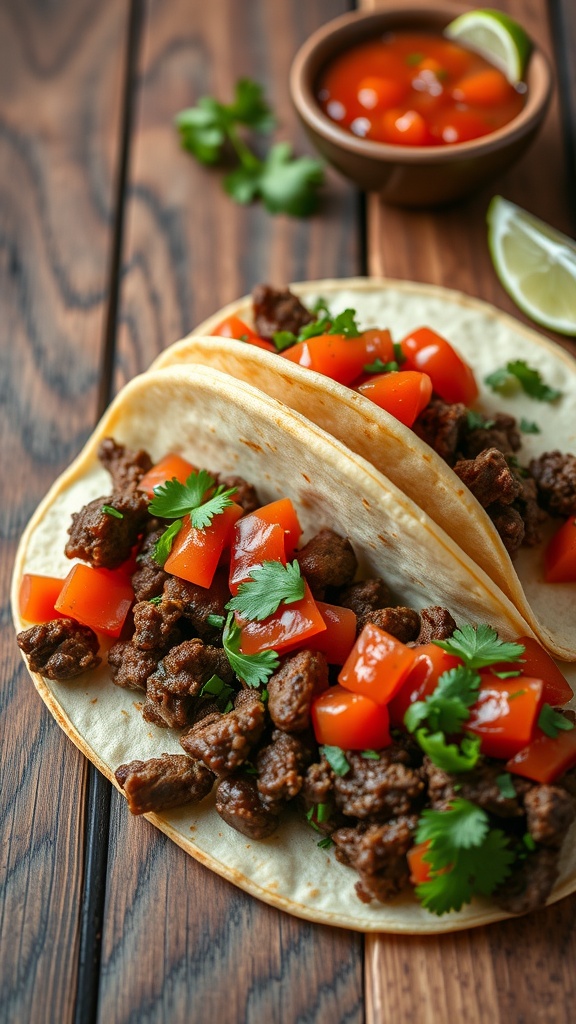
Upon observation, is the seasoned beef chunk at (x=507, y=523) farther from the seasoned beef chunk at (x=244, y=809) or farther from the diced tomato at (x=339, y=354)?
the seasoned beef chunk at (x=244, y=809)

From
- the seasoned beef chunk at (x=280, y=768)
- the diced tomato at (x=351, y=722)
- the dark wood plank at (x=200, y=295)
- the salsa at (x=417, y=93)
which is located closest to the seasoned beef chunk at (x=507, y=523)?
the diced tomato at (x=351, y=722)

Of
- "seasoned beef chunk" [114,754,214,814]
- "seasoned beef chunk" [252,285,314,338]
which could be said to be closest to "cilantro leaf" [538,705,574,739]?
"seasoned beef chunk" [114,754,214,814]

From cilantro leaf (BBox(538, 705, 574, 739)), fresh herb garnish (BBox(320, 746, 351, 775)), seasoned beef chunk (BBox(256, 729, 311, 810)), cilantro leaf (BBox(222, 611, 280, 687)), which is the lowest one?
seasoned beef chunk (BBox(256, 729, 311, 810))

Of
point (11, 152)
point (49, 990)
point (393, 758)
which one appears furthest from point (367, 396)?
point (11, 152)

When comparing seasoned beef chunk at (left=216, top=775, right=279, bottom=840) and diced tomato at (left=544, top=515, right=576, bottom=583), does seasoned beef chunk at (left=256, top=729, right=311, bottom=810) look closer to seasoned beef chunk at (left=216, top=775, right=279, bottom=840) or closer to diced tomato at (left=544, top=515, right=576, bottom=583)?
seasoned beef chunk at (left=216, top=775, right=279, bottom=840)

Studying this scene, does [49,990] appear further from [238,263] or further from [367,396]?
[238,263]
